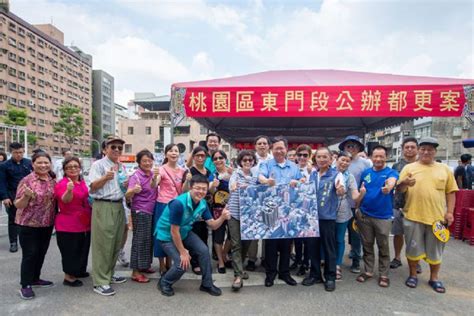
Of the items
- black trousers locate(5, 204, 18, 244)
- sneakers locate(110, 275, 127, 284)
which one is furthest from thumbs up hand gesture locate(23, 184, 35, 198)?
black trousers locate(5, 204, 18, 244)

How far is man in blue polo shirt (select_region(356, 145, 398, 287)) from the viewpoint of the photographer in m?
3.48

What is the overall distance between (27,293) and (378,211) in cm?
401

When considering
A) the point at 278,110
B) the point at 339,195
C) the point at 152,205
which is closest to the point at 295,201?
the point at 339,195

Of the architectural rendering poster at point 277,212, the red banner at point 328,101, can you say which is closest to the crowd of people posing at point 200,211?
the architectural rendering poster at point 277,212

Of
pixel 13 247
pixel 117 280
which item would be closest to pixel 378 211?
pixel 117 280

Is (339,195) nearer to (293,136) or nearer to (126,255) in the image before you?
(126,255)

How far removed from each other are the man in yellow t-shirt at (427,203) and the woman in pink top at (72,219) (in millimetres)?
3693

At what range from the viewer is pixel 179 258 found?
3123 mm

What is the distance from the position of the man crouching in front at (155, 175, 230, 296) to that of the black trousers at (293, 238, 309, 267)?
4.03 feet

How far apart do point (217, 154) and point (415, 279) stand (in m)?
2.88

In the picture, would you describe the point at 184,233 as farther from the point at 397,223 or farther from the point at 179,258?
the point at 397,223

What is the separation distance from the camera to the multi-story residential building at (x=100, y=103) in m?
64.4

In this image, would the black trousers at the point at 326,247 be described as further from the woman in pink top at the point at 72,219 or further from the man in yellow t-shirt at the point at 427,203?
the woman in pink top at the point at 72,219

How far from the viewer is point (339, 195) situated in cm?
335
